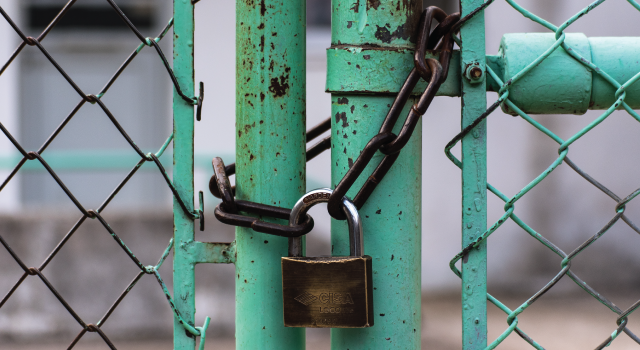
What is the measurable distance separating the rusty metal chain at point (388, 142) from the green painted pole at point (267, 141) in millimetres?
36

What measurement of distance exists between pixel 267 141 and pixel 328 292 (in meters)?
0.22

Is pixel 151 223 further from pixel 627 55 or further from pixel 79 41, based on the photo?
pixel 627 55

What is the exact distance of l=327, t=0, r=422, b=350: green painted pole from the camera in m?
0.70

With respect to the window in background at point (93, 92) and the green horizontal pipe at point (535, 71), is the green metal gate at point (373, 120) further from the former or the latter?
the window in background at point (93, 92)

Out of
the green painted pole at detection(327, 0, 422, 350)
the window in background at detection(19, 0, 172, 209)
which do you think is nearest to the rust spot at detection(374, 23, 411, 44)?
the green painted pole at detection(327, 0, 422, 350)

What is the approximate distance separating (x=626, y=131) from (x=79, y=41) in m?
5.37

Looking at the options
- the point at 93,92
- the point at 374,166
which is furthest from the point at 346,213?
the point at 93,92

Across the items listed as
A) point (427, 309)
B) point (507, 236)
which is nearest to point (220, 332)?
point (427, 309)

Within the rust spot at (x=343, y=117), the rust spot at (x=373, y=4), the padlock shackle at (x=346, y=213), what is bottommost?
the padlock shackle at (x=346, y=213)

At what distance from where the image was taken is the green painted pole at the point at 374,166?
2.29 feet

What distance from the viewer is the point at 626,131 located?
5.24m

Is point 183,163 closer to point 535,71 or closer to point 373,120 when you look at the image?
point 373,120

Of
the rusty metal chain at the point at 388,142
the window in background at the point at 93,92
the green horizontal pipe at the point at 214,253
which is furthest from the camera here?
the window in background at the point at 93,92

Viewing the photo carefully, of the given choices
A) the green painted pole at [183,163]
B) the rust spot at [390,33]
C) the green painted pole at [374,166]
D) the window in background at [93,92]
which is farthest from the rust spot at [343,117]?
the window in background at [93,92]
